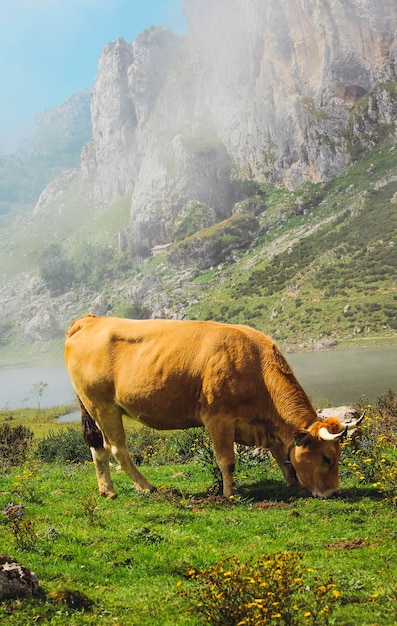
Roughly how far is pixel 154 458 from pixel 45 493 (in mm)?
6934

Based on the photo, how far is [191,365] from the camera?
35.3 feet

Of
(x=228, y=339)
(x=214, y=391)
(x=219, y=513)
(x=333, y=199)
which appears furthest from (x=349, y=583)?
(x=333, y=199)

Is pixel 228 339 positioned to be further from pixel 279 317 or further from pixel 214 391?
pixel 279 317

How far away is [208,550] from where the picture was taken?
25.8 ft

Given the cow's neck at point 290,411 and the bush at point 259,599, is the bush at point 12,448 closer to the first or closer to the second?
the cow's neck at point 290,411

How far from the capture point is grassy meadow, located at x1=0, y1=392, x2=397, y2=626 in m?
5.37

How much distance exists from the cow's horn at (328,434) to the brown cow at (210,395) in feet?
0.09

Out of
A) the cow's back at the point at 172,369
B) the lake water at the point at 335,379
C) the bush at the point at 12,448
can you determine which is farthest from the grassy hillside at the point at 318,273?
the cow's back at the point at 172,369

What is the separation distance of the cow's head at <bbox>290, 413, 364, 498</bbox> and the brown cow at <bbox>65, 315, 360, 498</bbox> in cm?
2

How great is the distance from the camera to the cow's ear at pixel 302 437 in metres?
9.92

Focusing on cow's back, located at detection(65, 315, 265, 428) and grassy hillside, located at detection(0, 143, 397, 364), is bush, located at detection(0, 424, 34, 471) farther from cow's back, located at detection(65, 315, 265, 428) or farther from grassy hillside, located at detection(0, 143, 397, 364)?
grassy hillside, located at detection(0, 143, 397, 364)

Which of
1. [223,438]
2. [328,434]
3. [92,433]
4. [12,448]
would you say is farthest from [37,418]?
[328,434]

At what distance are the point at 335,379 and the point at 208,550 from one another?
185 ft

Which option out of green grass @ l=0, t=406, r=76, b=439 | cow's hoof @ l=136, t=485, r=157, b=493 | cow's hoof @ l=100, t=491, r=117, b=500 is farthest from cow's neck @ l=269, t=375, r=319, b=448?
green grass @ l=0, t=406, r=76, b=439
